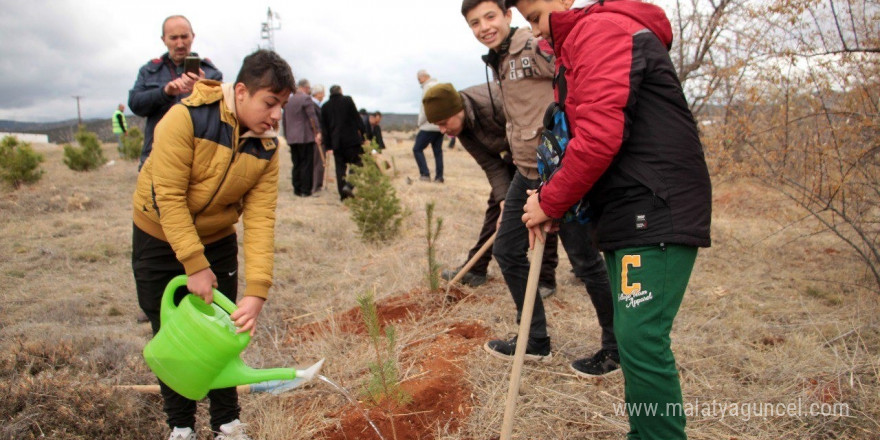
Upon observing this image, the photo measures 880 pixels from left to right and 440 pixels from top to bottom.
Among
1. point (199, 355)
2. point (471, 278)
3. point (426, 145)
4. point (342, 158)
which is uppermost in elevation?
point (426, 145)

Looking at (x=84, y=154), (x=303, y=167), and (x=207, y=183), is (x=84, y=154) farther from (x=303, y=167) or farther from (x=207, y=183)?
(x=207, y=183)

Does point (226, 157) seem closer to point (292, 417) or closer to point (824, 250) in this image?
point (292, 417)

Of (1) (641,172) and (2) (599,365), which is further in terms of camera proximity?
(2) (599,365)

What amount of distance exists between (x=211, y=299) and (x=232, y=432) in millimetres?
616

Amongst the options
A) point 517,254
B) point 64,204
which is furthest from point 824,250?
point 64,204

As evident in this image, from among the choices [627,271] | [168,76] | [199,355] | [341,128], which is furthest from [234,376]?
[341,128]

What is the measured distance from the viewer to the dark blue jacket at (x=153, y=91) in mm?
3203

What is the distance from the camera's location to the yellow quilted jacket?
1908 millimetres

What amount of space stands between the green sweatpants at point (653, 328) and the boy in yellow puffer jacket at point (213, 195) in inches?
51.3

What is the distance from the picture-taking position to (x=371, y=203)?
551cm

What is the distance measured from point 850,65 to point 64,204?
→ 8.24 meters

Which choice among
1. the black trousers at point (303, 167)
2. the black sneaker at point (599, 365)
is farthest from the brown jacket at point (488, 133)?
the black trousers at point (303, 167)

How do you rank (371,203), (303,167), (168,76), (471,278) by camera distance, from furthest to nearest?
(303,167)
(371,203)
(471,278)
(168,76)

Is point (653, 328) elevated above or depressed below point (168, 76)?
below
